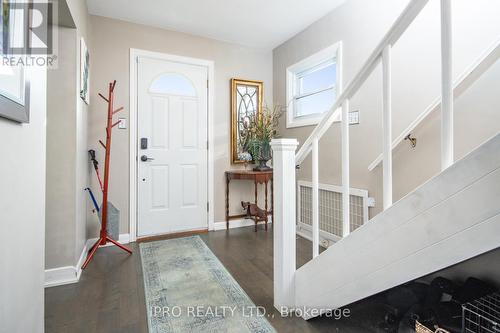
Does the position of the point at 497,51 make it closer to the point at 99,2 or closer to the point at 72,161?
the point at 72,161

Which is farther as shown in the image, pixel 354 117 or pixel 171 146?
pixel 171 146

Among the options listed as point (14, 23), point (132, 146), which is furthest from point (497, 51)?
point (132, 146)

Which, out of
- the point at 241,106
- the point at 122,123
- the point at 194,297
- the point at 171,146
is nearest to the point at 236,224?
the point at 171,146

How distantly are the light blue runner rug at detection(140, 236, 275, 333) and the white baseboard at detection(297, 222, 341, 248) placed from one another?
1142 millimetres

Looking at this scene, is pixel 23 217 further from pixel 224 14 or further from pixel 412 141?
pixel 224 14

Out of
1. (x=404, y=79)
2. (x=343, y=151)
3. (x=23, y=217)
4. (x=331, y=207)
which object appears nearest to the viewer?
(x=23, y=217)

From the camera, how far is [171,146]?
10.5 feet

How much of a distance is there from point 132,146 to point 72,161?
0.96 meters

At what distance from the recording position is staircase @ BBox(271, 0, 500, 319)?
760 mm

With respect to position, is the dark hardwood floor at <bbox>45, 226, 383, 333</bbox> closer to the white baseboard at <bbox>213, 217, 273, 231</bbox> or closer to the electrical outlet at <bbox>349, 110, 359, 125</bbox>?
the white baseboard at <bbox>213, 217, 273, 231</bbox>

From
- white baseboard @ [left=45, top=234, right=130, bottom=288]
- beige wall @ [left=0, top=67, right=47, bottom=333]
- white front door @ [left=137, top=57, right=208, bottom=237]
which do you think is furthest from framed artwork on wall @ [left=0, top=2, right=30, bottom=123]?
white front door @ [left=137, top=57, right=208, bottom=237]

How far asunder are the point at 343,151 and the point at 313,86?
6.92 feet

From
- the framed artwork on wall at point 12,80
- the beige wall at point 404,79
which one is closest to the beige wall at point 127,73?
the beige wall at point 404,79

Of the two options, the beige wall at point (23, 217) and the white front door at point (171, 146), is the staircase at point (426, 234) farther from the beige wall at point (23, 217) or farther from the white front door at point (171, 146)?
the white front door at point (171, 146)
